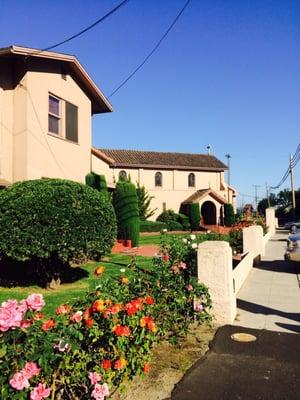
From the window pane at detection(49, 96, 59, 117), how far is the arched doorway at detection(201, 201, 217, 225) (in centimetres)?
2668

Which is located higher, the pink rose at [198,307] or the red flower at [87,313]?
the red flower at [87,313]

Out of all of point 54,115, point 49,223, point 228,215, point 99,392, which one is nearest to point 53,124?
point 54,115

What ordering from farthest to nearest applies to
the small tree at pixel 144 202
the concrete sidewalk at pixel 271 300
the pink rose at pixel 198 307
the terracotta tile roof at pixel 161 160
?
the terracotta tile roof at pixel 161 160, the small tree at pixel 144 202, the concrete sidewalk at pixel 271 300, the pink rose at pixel 198 307

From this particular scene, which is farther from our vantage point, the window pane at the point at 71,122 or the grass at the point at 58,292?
the window pane at the point at 71,122

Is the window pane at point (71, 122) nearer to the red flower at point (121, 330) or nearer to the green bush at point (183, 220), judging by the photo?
the red flower at point (121, 330)

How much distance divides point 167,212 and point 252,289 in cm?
2793

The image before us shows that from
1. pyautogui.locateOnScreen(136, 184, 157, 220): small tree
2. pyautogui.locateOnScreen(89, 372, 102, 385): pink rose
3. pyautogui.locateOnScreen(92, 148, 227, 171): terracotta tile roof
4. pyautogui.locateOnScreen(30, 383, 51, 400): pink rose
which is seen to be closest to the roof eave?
pyautogui.locateOnScreen(89, 372, 102, 385): pink rose

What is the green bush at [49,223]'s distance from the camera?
8.16 metres

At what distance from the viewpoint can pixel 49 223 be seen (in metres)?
8.23

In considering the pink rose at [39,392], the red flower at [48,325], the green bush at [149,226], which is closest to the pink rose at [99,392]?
the pink rose at [39,392]

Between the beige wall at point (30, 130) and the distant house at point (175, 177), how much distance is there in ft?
71.7

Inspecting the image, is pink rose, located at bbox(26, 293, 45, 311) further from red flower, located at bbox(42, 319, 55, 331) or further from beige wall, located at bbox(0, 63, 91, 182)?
beige wall, located at bbox(0, 63, 91, 182)

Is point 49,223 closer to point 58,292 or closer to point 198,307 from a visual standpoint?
point 58,292

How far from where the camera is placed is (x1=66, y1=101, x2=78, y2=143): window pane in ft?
48.9
